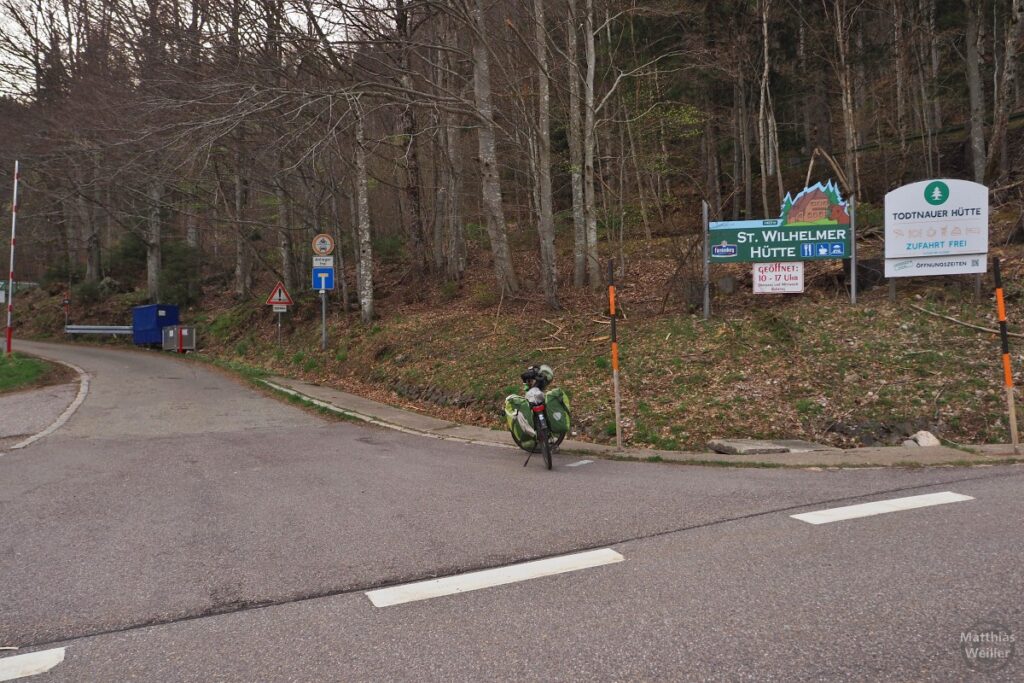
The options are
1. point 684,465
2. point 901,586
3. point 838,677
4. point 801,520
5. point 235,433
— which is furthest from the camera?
point 235,433

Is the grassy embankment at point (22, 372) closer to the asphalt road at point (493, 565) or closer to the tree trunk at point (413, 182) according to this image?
the asphalt road at point (493, 565)

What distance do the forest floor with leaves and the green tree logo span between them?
1.97 meters

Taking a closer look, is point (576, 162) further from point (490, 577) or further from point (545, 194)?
point (490, 577)

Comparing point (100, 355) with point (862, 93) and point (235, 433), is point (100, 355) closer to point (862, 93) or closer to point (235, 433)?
point (235, 433)

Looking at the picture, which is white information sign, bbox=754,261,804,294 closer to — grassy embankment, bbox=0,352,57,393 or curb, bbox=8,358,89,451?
curb, bbox=8,358,89,451

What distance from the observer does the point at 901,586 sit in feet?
13.7

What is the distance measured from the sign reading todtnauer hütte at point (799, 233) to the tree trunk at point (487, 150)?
226 inches

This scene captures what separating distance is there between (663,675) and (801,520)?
2941 mm

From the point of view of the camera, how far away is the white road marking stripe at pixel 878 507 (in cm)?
569

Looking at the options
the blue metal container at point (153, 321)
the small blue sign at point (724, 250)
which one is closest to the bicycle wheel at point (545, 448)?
the small blue sign at point (724, 250)

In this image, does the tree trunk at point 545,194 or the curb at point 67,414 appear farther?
the tree trunk at point 545,194

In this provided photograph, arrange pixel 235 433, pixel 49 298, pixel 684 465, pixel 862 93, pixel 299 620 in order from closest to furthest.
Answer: pixel 299 620, pixel 684 465, pixel 235 433, pixel 862 93, pixel 49 298

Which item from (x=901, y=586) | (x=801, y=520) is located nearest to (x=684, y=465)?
(x=801, y=520)

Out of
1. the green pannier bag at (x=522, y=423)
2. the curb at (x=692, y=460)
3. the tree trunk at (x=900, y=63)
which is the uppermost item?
the tree trunk at (x=900, y=63)
